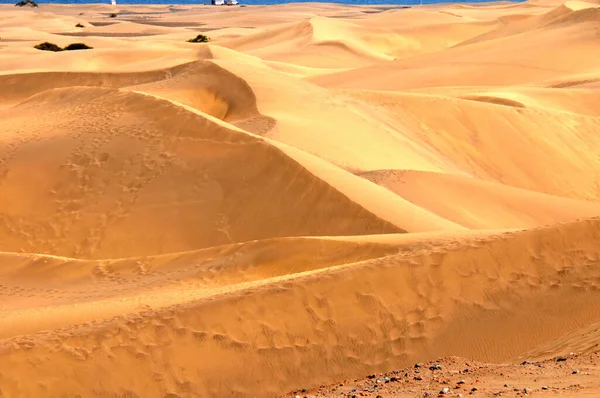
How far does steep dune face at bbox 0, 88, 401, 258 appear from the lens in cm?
1246

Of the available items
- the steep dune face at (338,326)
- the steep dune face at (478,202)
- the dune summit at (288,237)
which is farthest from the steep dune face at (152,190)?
the steep dune face at (338,326)

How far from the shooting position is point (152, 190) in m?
13.7

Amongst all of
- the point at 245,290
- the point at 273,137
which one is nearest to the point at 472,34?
the point at 273,137

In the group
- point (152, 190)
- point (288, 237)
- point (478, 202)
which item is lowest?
point (478, 202)

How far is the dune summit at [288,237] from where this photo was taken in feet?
24.5

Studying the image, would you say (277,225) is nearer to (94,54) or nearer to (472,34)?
(94,54)

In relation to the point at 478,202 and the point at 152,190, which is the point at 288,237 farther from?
the point at 478,202

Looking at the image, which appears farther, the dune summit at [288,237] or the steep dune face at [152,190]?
the steep dune face at [152,190]

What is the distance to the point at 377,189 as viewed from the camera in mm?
12789

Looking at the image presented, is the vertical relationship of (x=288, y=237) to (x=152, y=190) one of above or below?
above

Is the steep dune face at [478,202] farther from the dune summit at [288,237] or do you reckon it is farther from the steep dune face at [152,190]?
the steep dune face at [152,190]

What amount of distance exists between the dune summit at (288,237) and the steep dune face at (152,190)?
1.4 inches

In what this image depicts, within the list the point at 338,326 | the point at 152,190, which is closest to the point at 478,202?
the point at 152,190

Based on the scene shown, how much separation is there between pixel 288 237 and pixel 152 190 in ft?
13.1
